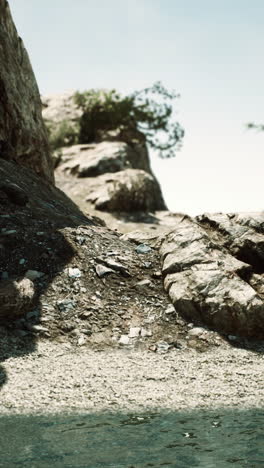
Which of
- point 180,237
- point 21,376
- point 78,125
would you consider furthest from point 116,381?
point 78,125

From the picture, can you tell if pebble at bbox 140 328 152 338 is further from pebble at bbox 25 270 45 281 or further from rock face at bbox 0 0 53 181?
rock face at bbox 0 0 53 181

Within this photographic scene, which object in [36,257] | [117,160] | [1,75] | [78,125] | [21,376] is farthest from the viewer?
[78,125]

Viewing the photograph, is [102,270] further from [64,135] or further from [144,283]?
[64,135]

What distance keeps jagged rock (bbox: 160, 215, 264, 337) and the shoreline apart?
95cm

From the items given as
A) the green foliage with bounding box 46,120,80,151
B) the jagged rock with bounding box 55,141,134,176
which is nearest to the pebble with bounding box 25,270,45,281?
the jagged rock with bounding box 55,141,134,176

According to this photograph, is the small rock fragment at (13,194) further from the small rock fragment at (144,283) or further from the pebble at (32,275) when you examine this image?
the small rock fragment at (144,283)

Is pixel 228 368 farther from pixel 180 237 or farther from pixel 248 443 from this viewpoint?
pixel 180 237

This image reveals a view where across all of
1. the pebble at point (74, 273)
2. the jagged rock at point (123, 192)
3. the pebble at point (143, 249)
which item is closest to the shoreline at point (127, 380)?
the pebble at point (74, 273)

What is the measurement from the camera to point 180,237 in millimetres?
15805

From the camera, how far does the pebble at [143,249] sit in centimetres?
1611

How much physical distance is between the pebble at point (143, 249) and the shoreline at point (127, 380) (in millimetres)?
4208

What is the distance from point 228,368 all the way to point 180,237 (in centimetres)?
512

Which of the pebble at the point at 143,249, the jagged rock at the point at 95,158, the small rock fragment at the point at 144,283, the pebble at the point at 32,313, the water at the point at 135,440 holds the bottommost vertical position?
the water at the point at 135,440

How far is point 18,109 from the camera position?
21.6m
